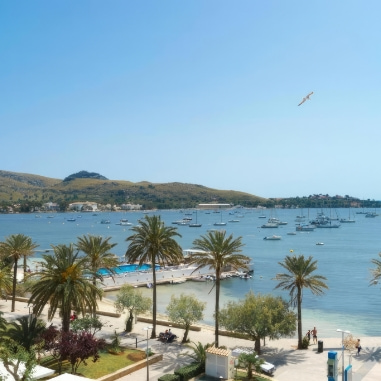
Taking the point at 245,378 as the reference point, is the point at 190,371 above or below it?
above

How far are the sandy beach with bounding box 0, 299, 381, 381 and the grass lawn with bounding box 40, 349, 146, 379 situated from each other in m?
1.11

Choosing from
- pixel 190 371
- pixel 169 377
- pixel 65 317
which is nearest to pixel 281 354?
pixel 190 371

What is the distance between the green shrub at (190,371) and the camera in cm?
2320

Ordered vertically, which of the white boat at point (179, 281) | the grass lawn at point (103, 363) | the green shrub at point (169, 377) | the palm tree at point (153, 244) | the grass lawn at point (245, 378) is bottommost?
the white boat at point (179, 281)

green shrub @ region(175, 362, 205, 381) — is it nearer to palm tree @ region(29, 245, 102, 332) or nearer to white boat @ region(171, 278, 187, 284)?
palm tree @ region(29, 245, 102, 332)

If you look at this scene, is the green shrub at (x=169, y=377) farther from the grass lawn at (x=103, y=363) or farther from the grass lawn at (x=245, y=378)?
the grass lawn at (x=245, y=378)

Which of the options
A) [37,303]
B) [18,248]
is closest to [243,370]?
[37,303]

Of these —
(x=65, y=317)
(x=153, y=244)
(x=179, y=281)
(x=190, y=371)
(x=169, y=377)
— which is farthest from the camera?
(x=179, y=281)

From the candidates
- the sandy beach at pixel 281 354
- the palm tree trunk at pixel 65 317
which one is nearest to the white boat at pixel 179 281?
the sandy beach at pixel 281 354

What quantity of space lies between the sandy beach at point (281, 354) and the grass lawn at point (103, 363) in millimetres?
1107

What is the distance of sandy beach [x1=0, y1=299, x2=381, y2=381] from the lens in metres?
25.1

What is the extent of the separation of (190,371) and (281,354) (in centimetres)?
869

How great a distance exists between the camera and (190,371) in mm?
23719

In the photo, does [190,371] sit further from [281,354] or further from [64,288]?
[281,354]
